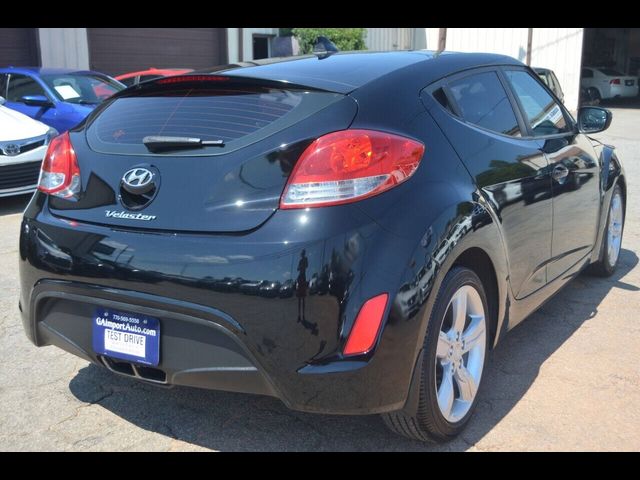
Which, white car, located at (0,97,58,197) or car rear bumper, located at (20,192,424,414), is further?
white car, located at (0,97,58,197)

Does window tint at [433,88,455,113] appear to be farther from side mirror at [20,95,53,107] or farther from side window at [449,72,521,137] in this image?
side mirror at [20,95,53,107]

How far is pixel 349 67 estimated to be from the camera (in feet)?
9.88

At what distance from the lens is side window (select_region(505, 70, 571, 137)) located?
377 cm

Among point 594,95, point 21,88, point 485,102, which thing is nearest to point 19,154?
point 21,88

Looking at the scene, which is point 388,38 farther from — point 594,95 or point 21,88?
point 21,88

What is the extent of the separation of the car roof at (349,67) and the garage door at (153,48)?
1491cm

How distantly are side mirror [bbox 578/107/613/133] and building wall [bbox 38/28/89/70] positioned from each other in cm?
1427

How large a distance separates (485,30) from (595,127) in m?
21.6

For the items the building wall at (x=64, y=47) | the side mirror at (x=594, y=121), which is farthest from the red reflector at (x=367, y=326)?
the building wall at (x=64, y=47)

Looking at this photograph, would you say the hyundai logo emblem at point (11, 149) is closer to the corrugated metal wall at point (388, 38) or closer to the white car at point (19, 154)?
the white car at point (19, 154)

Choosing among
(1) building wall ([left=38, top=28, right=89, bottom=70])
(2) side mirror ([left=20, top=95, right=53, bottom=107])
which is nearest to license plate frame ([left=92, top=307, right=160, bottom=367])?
(2) side mirror ([left=20, top=95, right=53, bottom=107])

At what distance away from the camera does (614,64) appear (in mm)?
33938
